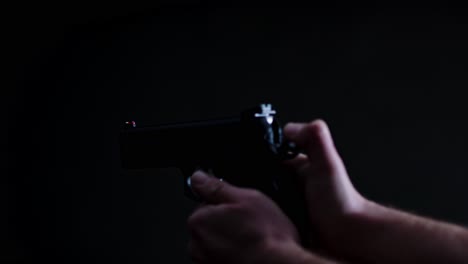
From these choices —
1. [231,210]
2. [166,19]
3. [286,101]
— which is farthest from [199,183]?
[166,19]

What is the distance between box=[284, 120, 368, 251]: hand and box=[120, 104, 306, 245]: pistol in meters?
0.03

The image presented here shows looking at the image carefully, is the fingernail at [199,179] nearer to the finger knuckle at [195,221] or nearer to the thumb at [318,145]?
the finger knuckle at [195,221]

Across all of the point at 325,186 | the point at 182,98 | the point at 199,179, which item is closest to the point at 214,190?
the point at 199,179

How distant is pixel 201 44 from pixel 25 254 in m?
2.22

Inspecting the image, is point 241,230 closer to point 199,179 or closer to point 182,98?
point 199,179

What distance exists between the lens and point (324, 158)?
1.00 meters

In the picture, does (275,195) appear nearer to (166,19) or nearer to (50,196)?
(166,19)

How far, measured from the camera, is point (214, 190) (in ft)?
3.53

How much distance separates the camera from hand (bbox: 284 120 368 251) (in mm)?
1007

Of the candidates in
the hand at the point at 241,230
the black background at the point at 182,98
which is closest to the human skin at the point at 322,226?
the hand at the point at 241,230

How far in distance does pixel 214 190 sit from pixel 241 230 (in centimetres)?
16

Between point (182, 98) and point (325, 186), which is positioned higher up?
point (182, 98)

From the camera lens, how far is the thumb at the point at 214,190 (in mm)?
1021

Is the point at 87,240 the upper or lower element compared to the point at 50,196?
lower
